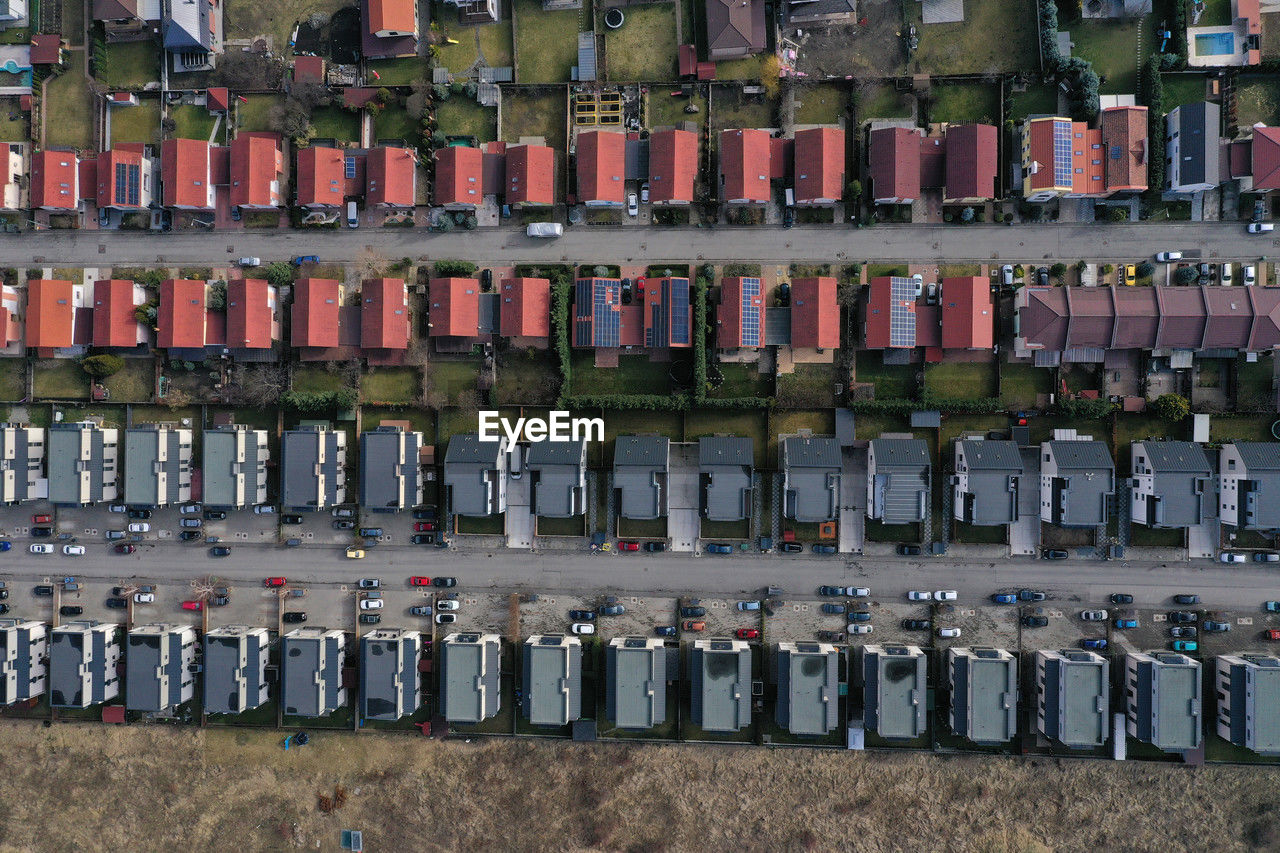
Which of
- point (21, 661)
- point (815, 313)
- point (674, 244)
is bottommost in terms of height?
point (21, 661)

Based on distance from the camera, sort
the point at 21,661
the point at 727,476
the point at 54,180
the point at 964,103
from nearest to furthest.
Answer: the point at 727,476
the point at 964,103
the point at 54,180
the point at 21,661

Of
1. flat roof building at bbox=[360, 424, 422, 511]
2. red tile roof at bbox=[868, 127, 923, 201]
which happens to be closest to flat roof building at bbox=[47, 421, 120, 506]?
flat roof building at bbox=[360, 424, 422, 511]

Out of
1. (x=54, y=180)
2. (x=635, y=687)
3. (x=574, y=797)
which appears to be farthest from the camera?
(x=574, y=797)

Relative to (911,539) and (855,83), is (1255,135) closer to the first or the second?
(855,83)

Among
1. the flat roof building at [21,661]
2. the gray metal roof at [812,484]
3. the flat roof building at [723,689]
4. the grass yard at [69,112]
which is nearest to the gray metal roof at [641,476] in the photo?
the gray metal roof at [812,484]

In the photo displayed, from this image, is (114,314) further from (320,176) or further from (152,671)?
(152,671)

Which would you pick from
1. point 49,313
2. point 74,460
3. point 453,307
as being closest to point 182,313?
point 49,313

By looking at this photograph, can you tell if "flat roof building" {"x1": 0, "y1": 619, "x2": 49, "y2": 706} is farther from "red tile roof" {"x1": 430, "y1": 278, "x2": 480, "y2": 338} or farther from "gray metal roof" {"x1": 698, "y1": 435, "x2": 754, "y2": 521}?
"gray metal roof" {"x1": 698, "y1": 435, "x2": 754, "y2": 521}
